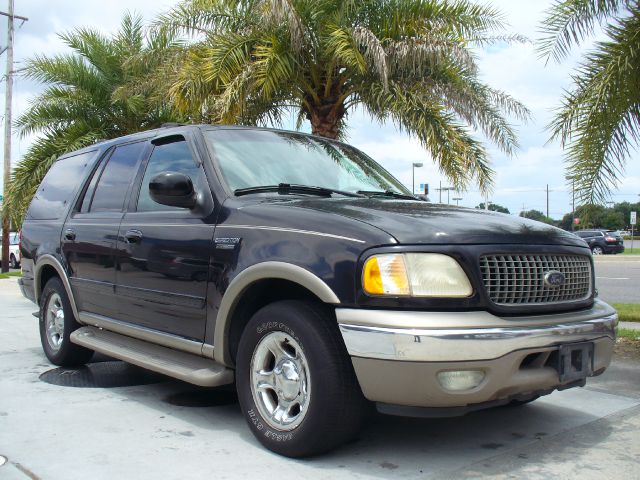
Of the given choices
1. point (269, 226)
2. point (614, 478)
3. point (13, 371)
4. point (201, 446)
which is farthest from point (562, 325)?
point (13, 371)

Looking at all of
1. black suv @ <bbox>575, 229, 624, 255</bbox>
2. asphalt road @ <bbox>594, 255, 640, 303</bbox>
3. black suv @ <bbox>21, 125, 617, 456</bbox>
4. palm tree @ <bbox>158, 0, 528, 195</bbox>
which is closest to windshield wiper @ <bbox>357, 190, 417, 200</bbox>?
black suv @ <bbox>21, 125, 617, 456</bbox>

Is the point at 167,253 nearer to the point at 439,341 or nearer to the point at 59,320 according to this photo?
the point at 439,341

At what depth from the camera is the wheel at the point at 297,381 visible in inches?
129

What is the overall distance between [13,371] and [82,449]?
2402mm

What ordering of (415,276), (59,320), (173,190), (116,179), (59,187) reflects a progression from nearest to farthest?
(415,276)
(173,190)
(116,179)
(59,320)
(59,187)

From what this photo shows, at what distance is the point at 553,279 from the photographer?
A: 3.51m

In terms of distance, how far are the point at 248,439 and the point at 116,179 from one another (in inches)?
97.7

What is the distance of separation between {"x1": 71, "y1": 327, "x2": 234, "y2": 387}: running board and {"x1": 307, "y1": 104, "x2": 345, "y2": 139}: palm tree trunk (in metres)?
6.30

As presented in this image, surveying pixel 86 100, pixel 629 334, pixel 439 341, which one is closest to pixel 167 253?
pixel 439 341

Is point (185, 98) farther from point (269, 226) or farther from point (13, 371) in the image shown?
point (269, 226)

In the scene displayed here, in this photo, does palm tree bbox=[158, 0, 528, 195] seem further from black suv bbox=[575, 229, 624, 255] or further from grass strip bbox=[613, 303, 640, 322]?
black suv bbox=[575, 229, 624, 255]

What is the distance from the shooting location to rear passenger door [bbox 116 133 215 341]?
4059 millimetres

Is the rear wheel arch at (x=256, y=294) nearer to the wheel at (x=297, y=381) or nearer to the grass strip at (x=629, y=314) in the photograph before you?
the wheel at (x=297, y=381)

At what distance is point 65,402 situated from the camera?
4.66 meters
